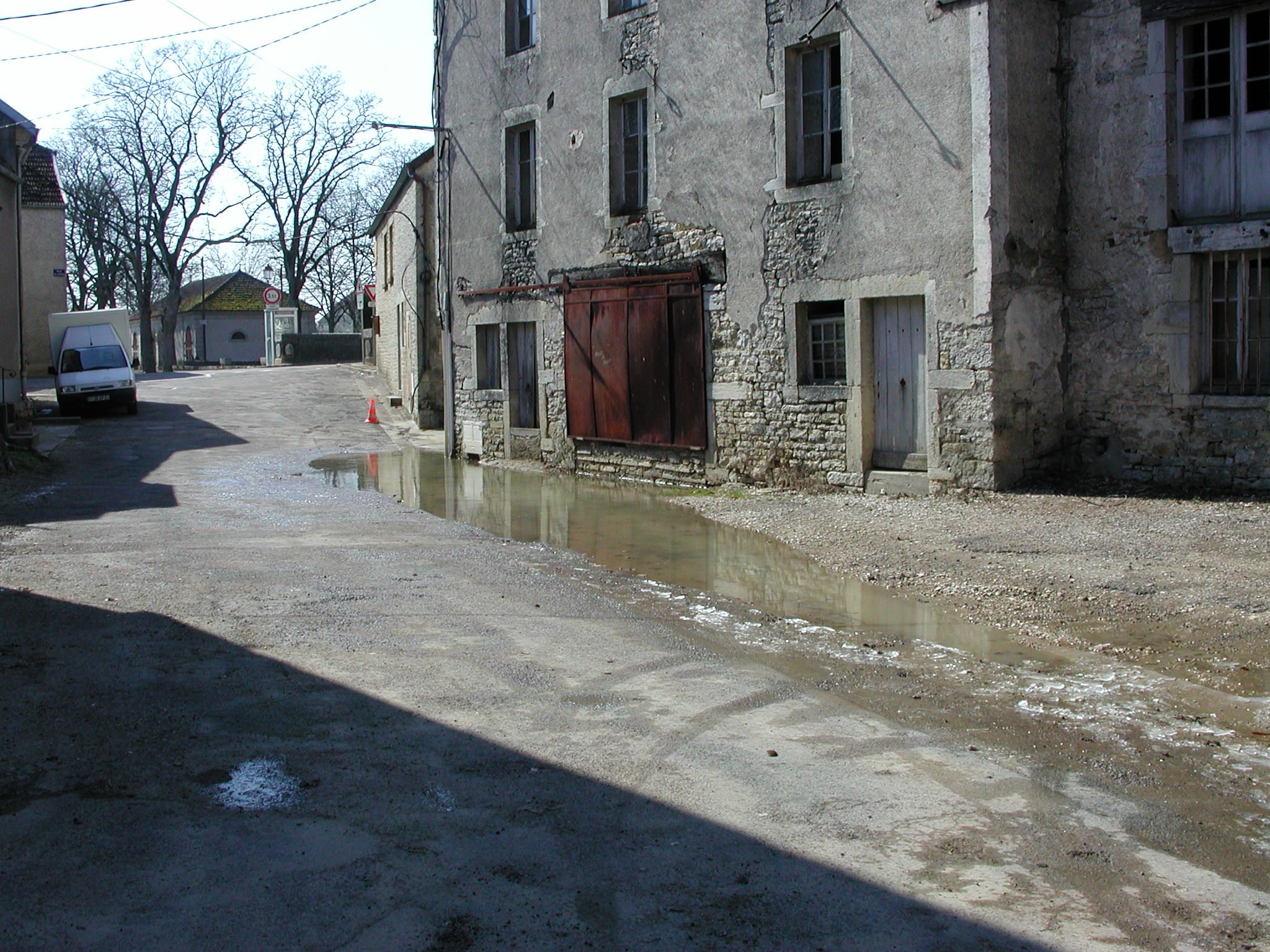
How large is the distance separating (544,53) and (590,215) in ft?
8.84

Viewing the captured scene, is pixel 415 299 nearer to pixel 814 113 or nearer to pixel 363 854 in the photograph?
pixel 814 113

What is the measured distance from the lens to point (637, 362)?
15.0m

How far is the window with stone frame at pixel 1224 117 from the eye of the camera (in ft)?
34.1

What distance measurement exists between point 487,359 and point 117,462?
5.87 m

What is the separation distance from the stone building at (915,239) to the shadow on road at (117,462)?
6121 mm

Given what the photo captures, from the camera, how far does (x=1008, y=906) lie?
11.2ft

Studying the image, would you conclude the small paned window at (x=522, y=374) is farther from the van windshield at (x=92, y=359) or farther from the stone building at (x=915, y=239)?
the van windshield at (x=92, y=359)

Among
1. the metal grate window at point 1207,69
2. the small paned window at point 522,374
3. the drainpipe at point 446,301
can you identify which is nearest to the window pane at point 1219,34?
the metal grate window at point 1207,69

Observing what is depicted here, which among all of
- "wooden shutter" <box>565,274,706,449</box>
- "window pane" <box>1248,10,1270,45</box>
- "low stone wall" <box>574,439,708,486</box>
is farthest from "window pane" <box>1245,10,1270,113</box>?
"low stone wall" <box>574,439,708,486</box>

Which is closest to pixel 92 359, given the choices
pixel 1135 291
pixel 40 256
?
pixel 40 256

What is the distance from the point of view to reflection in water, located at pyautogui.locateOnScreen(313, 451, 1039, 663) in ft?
24.3

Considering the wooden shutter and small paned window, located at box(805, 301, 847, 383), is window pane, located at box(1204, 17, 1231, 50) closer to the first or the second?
small paned window, located at box(805, 301, 847, 383)

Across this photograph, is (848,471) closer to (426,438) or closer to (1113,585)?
(1113,585)

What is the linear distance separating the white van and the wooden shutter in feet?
41.2
